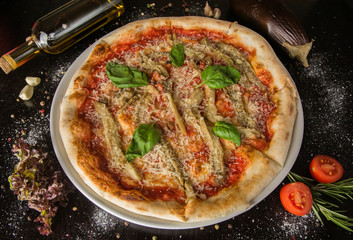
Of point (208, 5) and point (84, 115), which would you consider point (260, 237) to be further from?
point (208, 5)

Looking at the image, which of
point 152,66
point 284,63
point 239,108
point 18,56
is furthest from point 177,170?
point 18,56

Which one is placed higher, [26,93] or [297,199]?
[26,93]

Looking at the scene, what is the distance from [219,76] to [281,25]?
1037 mm

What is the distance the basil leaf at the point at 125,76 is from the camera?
2.82 meters

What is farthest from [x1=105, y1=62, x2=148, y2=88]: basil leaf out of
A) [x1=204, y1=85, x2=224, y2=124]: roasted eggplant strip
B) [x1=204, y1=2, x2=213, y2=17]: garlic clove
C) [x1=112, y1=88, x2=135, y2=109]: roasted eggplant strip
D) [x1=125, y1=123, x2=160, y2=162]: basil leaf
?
[x1=204, y1=2, x2=213, y2=17]: garlic clove

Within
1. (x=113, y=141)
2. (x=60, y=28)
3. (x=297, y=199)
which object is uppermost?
(x=60, y=28)

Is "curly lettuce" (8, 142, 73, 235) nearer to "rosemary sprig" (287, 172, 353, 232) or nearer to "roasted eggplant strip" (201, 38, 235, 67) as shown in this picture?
"roasted eggplant strip" (201, 38, 235, 67)

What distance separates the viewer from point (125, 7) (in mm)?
3842

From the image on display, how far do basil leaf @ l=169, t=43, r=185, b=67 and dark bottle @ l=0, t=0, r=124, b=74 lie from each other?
1.00m

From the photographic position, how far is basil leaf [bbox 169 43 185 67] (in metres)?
2.97

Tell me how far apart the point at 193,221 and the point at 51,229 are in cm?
134

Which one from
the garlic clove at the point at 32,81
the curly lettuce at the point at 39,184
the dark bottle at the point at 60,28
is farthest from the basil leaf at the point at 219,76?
the garlic clove at the point at 32,81

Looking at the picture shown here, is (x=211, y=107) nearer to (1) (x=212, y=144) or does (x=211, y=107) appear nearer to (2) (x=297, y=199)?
(1) (x=212, y=144)

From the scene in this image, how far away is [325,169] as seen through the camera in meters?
2.99
